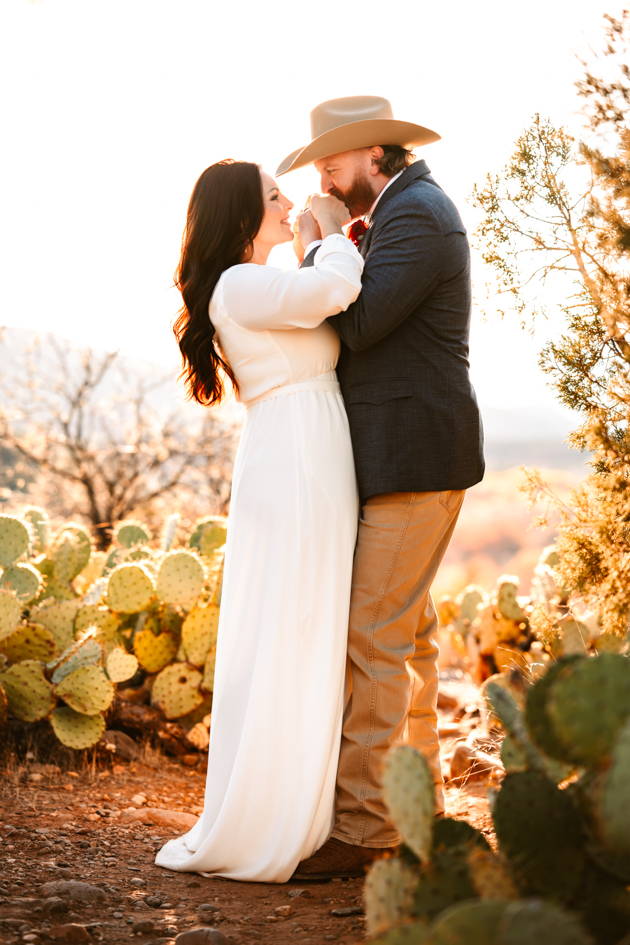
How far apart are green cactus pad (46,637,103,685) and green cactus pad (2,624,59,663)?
5cm

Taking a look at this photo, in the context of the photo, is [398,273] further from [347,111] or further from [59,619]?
[59,619]

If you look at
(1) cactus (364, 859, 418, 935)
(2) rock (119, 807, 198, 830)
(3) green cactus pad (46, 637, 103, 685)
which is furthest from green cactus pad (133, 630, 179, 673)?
(1) cactus (364, 859, 418, 935)

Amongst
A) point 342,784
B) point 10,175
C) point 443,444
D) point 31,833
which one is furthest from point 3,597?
point 10,175

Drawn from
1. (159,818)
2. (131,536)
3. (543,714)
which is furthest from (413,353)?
(131,536)

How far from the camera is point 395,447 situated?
2576mm

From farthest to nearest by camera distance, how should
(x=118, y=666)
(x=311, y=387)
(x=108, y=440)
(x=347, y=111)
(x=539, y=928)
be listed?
(x=108, y=440) < (x=118, y=666) < (x=347, y=111) < (x=311, y=387) < (x=539, y=928)

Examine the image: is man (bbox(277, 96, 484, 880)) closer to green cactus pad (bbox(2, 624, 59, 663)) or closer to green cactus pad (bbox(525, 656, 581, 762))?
green cactus pad (bbox(525, 656, 581, 762))

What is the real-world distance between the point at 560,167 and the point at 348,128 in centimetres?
73

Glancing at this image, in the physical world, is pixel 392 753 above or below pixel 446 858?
above

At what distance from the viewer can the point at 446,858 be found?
1355 millimetres

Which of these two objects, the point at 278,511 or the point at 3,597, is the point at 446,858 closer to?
the point at 278,511

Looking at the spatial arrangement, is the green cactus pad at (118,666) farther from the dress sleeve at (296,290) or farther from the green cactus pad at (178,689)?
the dress sleeve at (296,290)

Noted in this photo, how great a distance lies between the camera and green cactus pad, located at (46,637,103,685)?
3621 mm

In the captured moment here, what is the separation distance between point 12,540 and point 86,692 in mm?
916
